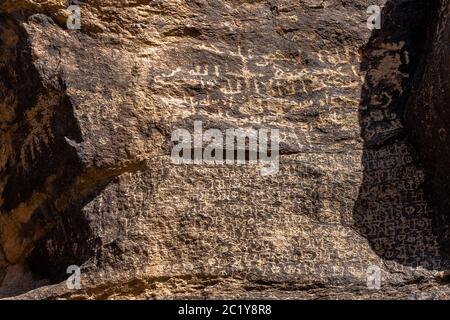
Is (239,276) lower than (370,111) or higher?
lower

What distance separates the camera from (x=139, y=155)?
4.04 m

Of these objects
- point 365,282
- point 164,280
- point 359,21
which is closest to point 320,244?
point 365,282

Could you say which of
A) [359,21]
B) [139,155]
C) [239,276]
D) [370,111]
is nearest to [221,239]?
[239,276]

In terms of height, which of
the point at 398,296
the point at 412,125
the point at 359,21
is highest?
the point at 359,21

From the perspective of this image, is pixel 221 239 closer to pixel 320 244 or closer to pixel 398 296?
pixel 320 244

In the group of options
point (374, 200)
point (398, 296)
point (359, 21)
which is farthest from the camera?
point (359, 21)

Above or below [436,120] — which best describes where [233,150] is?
below

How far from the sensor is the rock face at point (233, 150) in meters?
3.89

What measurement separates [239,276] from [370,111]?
82 cm

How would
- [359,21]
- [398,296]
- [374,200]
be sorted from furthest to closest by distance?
1. [359,21]
2. [374,200]
3. [398,296]

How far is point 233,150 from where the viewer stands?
4.07m

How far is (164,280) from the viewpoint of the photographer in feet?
12.6

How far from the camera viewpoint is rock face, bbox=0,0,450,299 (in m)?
3.89

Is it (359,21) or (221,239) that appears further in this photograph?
(359,21)
